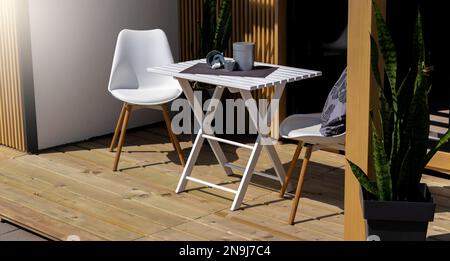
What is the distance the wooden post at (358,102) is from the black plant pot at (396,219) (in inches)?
11.1

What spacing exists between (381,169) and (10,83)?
353 cm

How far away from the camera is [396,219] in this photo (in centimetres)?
439

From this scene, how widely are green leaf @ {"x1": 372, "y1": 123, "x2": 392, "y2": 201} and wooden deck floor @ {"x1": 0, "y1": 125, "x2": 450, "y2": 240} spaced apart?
0.81 meters

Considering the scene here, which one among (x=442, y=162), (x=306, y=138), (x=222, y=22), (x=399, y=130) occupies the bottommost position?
(x=442, y=162)

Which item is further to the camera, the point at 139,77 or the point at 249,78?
the point at 139,77

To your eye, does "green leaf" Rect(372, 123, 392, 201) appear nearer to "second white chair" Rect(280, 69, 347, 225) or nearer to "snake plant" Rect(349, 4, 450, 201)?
"snake plant" Rect(349, 4, 450, 201)

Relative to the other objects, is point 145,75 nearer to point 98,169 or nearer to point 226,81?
point 98,169

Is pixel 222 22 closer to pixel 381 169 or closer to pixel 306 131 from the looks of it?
pixel 306 131

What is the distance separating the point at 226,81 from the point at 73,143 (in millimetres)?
2077

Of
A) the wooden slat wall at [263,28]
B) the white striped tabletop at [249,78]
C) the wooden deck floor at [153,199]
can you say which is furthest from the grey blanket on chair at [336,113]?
the wooden slat wall at [263,28]

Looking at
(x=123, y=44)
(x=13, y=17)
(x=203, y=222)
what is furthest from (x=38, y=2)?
(x=203, y=222)

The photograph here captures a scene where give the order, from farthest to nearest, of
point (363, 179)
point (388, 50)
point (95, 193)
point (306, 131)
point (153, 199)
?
point (95, 193) < point (153, 199) < point (306, 131) < point (363, 179) < point (388, 50)

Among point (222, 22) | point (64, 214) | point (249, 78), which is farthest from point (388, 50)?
point (222, 22)

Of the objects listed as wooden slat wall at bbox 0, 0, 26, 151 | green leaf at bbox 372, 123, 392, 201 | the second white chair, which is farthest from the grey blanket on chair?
wooden slat wall at bbox 0, 0, 26, 151
